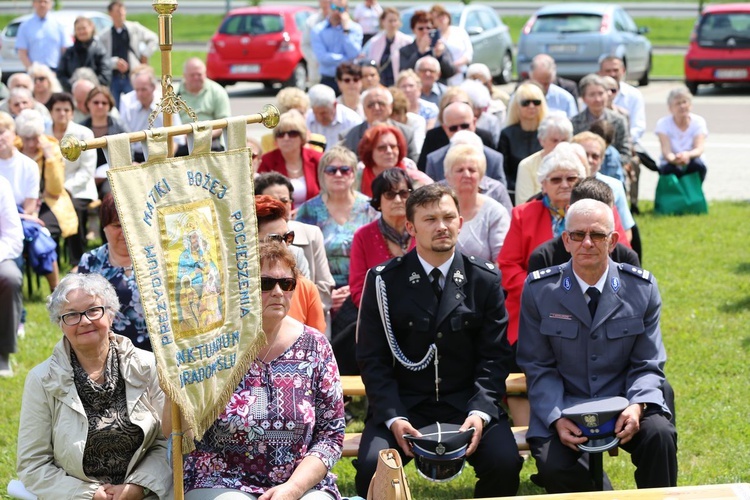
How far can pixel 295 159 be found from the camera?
9.47m

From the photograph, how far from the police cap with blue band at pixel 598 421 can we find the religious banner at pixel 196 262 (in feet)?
5.60

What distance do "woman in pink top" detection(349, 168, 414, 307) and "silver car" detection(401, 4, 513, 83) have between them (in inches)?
589

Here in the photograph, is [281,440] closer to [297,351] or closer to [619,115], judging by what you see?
[297,351]

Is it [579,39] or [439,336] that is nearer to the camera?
[439,336]

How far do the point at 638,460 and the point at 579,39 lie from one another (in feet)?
57.6

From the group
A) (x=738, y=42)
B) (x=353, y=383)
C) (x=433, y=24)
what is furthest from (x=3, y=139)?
(x=738, y=42)

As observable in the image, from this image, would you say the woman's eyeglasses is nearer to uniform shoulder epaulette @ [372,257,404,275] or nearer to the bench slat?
uniform shoulder epaulette @ [372,257,404,275]

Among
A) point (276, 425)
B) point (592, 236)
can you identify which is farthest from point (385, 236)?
point (276, 425)

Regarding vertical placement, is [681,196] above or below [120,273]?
below

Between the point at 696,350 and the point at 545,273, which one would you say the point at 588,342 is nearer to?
the point at 545,273

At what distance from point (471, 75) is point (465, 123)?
3380mm

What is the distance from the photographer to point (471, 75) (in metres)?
13.2

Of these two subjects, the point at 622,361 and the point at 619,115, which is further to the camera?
the point at 619,115

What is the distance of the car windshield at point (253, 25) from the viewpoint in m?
23.5
